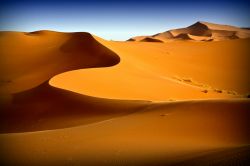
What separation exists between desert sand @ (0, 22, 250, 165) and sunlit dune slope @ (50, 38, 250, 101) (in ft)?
0.22

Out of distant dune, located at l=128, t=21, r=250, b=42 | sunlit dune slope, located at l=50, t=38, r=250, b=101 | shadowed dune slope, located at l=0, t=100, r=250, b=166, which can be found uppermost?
shadowed dune slope, located at l=0, t=100, r=250, b=166

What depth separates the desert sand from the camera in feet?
23.0

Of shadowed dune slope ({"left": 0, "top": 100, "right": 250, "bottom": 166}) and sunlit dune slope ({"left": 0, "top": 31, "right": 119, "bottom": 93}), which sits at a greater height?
shadowed dune slope ({"left": 0, "top": 100, "right": 250, "bottom": 166})

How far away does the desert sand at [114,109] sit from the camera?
7020 millimetres

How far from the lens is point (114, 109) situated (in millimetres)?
11938

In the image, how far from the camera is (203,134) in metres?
7.98

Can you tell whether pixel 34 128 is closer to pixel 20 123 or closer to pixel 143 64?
pixel 20 123

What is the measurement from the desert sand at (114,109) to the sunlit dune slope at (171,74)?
2.7 inches

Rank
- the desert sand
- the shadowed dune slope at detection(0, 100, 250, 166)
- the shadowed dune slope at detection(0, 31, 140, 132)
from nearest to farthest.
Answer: the shadowed dune slope at detection(0, 100, 250, 166), the desert sand, the shadowed dune slope at detection(0, 31, 140, 132)

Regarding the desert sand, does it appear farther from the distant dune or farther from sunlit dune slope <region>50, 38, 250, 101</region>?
the distant dune

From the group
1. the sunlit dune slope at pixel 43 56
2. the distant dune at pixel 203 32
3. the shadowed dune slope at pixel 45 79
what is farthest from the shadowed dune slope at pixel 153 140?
the distant dune at pixel 203 32

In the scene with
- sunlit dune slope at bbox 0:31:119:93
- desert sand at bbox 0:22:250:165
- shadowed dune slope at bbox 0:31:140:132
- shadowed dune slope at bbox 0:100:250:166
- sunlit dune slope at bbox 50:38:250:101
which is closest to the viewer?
shadowed dune slope at bbox 0:100:250:166

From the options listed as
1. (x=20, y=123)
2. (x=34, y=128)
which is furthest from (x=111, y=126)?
(x=20, y=123)

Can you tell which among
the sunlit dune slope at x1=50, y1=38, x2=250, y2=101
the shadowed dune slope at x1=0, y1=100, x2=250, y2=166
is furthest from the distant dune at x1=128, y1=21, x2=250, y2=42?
the shadowed dune slope at x1=0, y1=100, x2=250, y2=166
